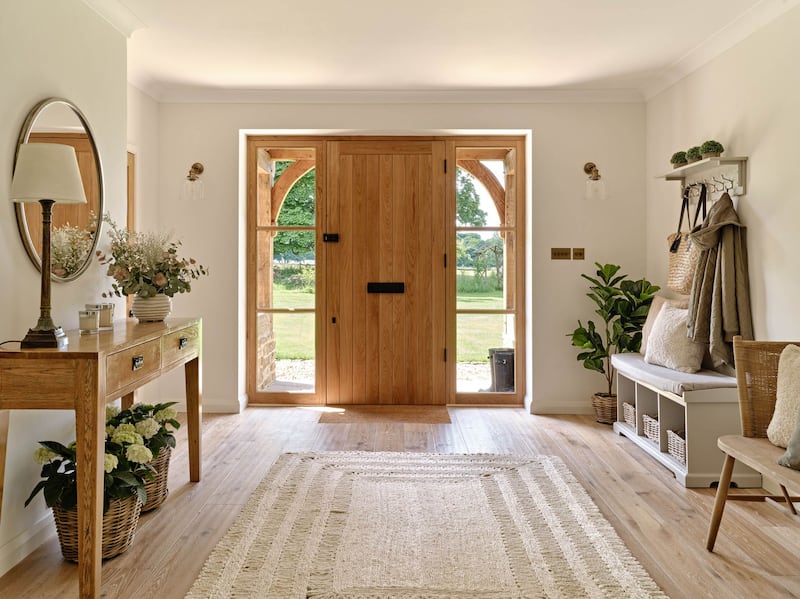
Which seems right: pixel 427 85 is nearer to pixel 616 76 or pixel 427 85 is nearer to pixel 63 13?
pixel 616 76

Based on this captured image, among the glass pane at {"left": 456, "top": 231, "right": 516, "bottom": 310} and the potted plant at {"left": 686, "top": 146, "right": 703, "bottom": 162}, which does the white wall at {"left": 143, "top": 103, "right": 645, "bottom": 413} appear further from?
the potted plant at {"left": 686, "top": 146, "right": 703, "bottom": 162}

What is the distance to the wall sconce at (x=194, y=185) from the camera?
180 inches

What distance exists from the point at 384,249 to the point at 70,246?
103 inches

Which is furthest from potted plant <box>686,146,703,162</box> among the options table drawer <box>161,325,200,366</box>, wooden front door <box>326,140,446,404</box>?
table drawer <box>161,325,200,366</box>

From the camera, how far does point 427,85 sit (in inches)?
176

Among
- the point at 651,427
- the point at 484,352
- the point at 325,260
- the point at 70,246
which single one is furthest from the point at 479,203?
the point at 70,246

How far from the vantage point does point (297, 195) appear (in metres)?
4.99

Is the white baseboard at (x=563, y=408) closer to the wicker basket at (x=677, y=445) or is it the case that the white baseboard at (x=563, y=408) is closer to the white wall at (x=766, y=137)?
the wicker basket at (x=677, y=445)

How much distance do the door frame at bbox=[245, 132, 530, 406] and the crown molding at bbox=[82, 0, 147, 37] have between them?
1.63 metres

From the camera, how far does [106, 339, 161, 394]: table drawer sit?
215 centimetres

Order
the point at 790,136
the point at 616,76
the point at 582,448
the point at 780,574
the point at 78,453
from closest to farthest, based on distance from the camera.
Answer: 1. the point at 78,453
2. the point at 780,574
3. the point at 790,136
4. the point at 582,448
5. the point at 616,76

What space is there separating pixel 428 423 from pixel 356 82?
2611mm

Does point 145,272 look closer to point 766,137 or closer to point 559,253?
point 559,253

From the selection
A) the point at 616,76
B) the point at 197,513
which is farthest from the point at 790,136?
the point at 197,513
